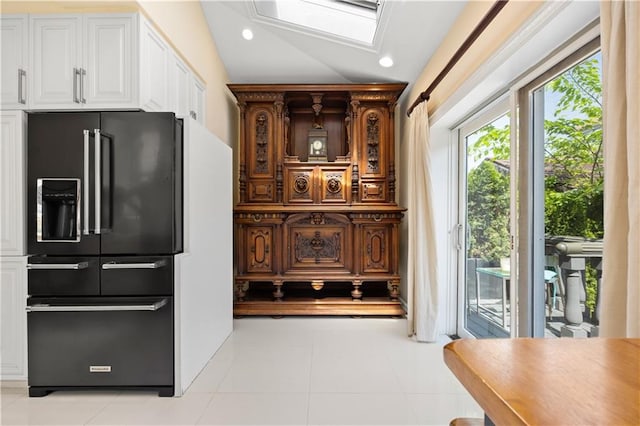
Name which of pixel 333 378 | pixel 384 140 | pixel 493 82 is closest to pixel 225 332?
pixel 333 378

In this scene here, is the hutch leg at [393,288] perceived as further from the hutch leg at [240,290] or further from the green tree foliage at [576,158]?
the green tree foliage at [576,158]

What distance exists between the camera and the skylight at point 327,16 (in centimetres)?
324

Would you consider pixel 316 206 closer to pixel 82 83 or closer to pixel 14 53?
pixel 82 83

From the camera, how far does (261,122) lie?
3.91 metres

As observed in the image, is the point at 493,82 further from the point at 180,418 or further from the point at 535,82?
the point at 180,418

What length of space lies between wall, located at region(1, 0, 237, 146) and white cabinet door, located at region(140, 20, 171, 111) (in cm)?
10

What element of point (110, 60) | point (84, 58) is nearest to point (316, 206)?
point (110, 60)

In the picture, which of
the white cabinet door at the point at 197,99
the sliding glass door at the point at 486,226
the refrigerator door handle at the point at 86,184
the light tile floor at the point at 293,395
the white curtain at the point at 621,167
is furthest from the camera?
the white cabinet door at the point at 197,99

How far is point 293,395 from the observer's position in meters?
2.14

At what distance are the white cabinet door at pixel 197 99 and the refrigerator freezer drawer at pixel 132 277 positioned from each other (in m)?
1.53

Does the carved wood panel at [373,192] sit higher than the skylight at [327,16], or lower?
lower

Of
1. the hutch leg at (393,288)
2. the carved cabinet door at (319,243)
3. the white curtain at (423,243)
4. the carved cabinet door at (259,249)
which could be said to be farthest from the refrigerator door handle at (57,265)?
the hutch leg at (393,288)

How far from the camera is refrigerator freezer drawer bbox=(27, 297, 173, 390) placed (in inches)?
84.0

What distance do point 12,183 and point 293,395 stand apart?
7.35 ft
